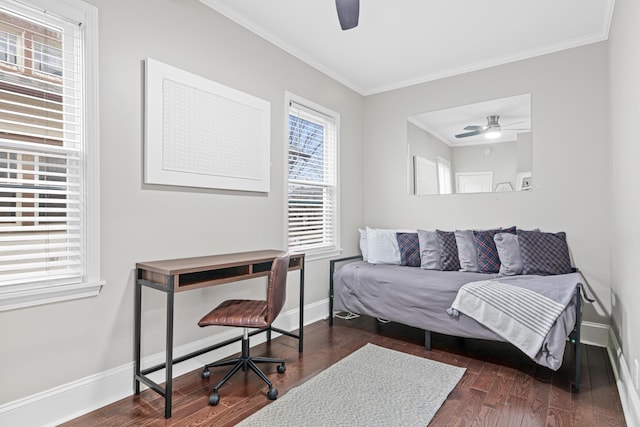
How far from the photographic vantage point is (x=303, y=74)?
369cm

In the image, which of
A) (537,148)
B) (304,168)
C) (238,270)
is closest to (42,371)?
(238,270)

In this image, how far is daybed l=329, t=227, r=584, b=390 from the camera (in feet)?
7.89

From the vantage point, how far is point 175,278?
204 cm

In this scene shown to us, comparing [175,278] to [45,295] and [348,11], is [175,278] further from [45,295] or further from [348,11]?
[348,11]

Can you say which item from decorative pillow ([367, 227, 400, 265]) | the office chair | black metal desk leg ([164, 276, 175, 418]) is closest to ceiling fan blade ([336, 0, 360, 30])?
the office chair

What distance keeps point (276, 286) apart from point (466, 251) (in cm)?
199

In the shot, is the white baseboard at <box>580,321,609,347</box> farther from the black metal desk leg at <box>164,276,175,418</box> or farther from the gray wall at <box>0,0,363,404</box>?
the black metal desk leg at <box>164,276,175,418</box>

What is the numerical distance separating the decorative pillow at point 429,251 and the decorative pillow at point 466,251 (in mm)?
194

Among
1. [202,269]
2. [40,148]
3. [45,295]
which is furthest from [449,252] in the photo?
[40,148]

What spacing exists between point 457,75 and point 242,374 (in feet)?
11.8

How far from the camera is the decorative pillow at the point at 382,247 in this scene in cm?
386

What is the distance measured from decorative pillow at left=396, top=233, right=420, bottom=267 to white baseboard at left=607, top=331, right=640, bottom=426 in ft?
5.36

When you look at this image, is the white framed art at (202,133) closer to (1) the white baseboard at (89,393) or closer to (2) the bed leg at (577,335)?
(1) the white baseboard at (89,393)

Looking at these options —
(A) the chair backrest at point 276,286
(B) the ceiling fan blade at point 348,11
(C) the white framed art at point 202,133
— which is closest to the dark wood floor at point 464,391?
(A) the chair backrest at point 276,286
